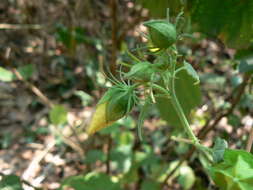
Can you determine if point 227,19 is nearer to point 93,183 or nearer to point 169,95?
point 169,95

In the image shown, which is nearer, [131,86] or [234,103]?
[131,86]

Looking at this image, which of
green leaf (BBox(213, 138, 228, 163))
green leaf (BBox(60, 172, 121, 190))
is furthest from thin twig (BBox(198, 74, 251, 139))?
green leaf (BBox(213, 138, 228, 163))

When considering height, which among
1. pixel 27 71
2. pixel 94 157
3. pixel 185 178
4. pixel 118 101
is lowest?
pixel 185 178

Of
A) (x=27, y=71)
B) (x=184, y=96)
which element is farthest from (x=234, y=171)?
(x=27, y=71)

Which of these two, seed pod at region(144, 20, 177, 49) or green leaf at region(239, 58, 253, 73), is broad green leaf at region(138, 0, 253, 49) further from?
seed pod at region(144, 20, 177, 49)

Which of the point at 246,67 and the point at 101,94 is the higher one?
the point at 246,67

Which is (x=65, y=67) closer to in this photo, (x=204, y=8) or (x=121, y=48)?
(x=121, y=48)
